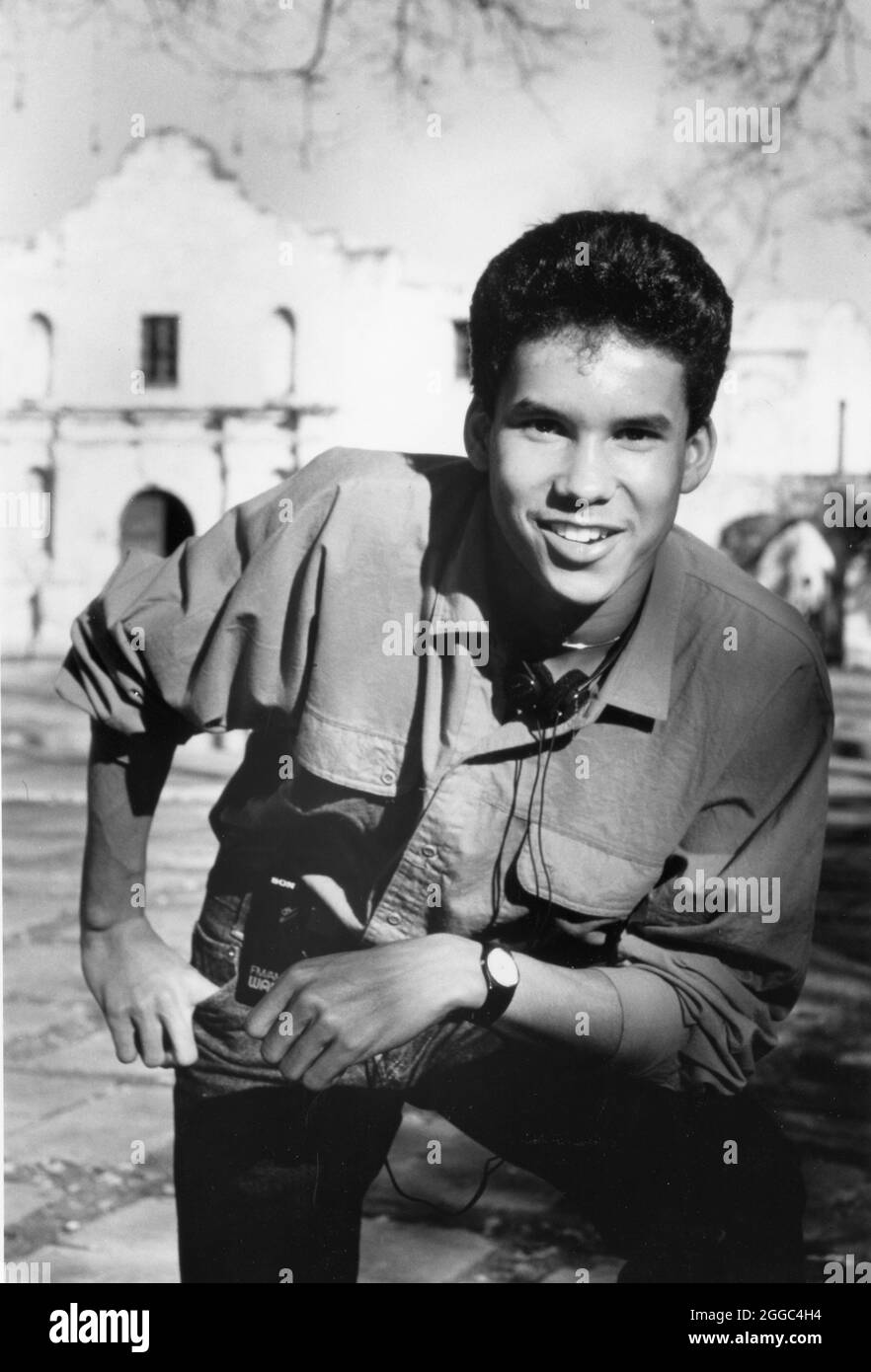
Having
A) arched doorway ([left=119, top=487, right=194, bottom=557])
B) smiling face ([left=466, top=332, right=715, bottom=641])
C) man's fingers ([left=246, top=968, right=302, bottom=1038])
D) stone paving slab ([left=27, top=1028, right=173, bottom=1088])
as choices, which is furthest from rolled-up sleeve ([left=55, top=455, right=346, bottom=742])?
stone paving slab ([left=27, top=1028, right=173, bottom=1088])

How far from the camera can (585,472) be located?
219cm

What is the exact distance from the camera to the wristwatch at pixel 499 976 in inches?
88.0

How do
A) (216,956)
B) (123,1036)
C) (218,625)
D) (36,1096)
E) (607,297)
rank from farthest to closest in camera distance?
(36,1096) → (123,1036) → (216,956) → (218,625) → (607,297)

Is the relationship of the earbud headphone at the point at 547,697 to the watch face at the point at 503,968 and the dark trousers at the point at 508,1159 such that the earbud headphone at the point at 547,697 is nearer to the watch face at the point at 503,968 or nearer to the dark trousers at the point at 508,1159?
the watch face at the point at 503,968

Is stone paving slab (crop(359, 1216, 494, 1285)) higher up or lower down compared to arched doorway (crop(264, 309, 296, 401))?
lower down

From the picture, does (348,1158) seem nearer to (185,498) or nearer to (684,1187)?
(684,1187)

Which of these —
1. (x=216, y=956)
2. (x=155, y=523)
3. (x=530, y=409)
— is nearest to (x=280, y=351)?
(x=155, y=523)

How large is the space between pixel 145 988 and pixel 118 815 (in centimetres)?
29

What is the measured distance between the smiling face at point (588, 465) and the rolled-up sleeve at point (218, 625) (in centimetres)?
28

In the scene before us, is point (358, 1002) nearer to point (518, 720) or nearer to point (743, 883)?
point (518, 720)

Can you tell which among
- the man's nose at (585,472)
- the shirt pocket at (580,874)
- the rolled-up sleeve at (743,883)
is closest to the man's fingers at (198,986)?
the shirt pocket at (580,874)

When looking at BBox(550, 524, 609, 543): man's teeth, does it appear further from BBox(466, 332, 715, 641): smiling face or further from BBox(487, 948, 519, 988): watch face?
BBox(487, 948, 519, 988): watch face

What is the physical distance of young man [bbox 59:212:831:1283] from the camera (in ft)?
7.23
